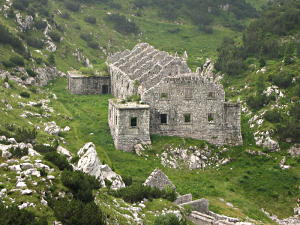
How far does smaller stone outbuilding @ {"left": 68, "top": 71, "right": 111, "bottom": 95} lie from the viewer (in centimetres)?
6291

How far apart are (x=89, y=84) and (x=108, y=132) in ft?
61.5

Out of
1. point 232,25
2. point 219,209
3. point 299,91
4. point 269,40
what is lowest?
point 219,209


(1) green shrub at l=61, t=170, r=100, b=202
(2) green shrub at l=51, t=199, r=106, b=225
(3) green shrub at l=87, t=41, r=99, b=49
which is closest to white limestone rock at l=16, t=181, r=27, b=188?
(2) green shrub at l=51, t=199, r=106, b=225

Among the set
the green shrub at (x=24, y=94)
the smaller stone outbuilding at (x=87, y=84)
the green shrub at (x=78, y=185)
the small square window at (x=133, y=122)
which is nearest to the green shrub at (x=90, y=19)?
the smaller stone outbuilding at (x=87, y=84)

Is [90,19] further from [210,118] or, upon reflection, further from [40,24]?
[210,118]

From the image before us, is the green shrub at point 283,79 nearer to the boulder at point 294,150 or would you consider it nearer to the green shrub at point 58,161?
the boulder at point 294,150

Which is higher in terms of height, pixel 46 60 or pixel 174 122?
pixel 46 60

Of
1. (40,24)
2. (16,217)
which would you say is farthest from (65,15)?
(16,217)

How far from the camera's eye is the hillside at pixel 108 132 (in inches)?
845

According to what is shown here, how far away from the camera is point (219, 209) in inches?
1284

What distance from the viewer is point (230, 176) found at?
40031 millimetres

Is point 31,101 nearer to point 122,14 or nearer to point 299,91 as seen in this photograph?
point 299,91

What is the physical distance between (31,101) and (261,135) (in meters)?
23.0

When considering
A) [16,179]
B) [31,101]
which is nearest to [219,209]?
[16,179]
